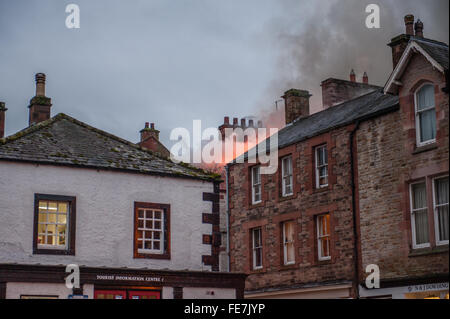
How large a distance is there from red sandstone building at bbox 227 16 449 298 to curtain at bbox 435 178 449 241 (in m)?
0.03

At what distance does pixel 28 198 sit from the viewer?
22.3m

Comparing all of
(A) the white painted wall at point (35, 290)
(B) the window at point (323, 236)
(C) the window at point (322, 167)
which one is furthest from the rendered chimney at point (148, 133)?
(A) the white painted wall at point (35, 290)

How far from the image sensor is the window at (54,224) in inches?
A: 877

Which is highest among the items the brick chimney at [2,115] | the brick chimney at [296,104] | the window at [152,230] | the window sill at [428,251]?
the brick chimney at [296,104]

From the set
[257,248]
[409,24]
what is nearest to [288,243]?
[257,248]

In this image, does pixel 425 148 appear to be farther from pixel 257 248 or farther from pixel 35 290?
pixel 35 290

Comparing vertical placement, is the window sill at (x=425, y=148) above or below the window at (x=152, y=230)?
above

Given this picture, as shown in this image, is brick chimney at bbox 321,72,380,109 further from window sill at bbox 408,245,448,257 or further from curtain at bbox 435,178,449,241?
window sill at bbox 408,245,448,257

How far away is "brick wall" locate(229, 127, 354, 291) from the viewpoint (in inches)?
1119

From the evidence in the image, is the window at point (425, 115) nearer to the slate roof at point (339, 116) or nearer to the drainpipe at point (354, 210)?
the slate roof at point (339, 116)

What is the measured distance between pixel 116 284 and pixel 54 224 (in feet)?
8.57

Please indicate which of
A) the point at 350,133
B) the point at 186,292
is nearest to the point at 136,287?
the point at 186,292

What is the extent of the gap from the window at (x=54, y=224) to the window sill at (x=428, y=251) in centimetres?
1080

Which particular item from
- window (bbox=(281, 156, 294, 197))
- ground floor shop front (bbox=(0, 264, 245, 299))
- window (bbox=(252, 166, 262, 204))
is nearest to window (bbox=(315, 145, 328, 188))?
window (bbox=(281, 156, 294, 197))
